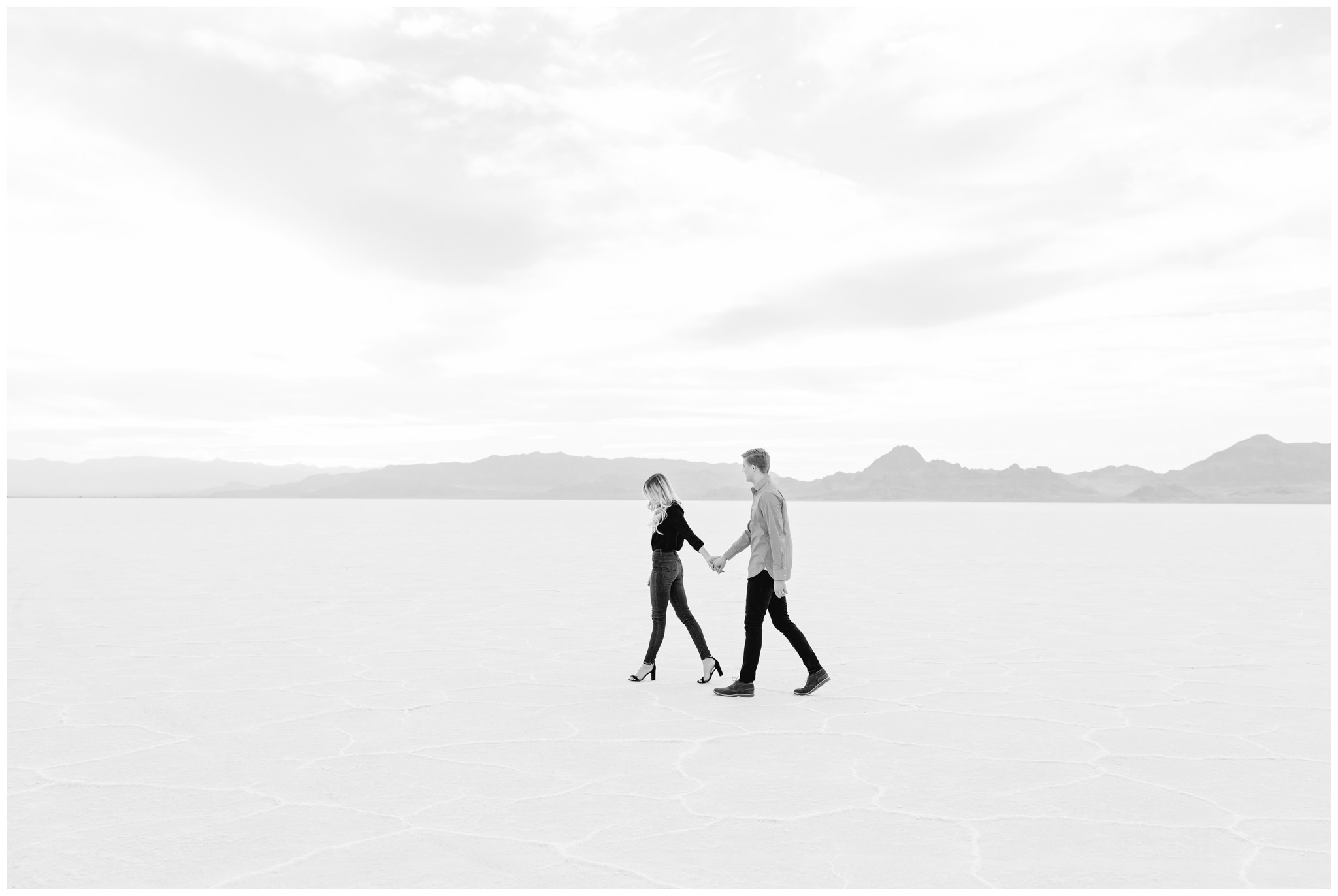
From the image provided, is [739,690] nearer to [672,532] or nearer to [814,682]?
[814,682]

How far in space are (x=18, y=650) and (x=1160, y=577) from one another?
14589 mm

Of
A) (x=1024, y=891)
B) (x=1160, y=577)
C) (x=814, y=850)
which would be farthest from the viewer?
(x=1160, y=577)

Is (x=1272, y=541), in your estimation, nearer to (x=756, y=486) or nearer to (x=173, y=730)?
(x=756, y=486)

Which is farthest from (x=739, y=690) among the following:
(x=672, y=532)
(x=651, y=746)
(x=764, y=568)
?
(x=651, y=746)

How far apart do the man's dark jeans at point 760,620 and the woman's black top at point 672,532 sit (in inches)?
18.6

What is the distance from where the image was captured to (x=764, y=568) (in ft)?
20.5

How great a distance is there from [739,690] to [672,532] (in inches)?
41.2

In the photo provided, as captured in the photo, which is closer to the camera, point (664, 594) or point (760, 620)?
point (760, 620)

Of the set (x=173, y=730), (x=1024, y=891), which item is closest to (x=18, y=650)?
(x=173, y=730)

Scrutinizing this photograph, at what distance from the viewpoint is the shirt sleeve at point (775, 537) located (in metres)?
6.18

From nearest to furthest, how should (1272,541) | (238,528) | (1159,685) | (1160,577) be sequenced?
1. (1159,685)
2. (1160,577)
3. (1272,541)
4. (238,528)

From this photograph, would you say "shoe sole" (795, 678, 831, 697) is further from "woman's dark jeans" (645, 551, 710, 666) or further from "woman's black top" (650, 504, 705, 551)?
"woman's black top" (650, 504, 705, 551)

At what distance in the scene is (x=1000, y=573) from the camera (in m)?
16.5

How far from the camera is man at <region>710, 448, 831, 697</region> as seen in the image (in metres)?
6.20
